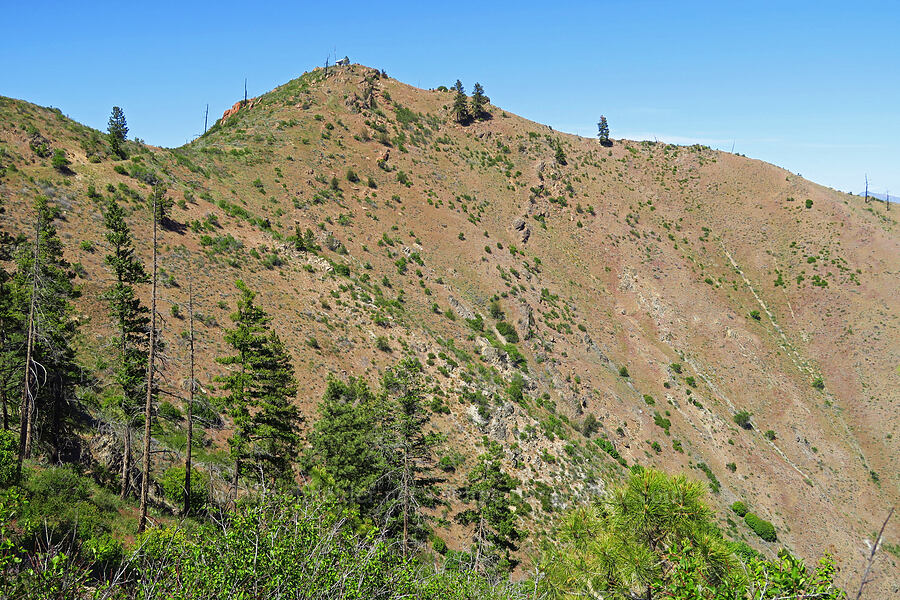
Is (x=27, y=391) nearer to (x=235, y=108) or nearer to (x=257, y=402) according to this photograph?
(x=257, y=402)

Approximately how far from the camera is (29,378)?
70.7 feet

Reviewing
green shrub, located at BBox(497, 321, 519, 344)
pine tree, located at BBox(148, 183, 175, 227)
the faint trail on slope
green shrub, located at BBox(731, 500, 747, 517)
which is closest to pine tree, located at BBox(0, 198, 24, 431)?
pine tree, located at BBox(148, 183, 175, 227)

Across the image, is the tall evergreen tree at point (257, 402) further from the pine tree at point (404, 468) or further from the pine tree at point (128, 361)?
Result: the pine tree at point (404, 468)

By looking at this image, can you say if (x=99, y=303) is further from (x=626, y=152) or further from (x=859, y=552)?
(x=626, y=152)

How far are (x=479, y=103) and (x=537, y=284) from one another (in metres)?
50.6

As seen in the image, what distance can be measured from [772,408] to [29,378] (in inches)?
3082

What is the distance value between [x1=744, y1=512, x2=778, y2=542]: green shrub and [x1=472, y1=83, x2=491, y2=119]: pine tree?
8651 cm

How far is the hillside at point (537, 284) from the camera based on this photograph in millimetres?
44312

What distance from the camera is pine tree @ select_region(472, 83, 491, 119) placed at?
102 m

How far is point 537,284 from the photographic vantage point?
7319 cm

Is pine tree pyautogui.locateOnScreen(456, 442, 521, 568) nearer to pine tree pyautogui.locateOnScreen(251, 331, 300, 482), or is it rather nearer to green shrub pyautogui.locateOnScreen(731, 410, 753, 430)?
pine tree pyautogui.locateOnScreen(251, 331, 300, 482)

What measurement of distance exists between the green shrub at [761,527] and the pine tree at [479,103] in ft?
284

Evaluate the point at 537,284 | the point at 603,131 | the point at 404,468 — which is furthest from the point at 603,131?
the point at 404,468

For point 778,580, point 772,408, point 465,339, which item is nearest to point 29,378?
point 778,580
